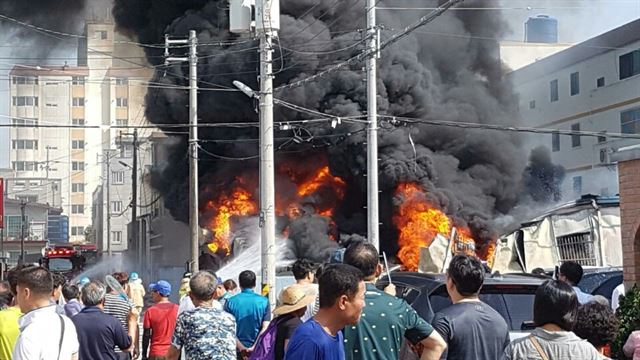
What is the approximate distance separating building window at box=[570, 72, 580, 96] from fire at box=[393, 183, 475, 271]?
17360mm

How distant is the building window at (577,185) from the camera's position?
48562 millimetres

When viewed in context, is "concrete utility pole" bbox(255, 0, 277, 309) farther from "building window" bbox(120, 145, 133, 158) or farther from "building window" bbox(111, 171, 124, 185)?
"building window" bbox(111, 171, 124, 185)

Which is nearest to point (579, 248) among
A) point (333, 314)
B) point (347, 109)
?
point (347, 109)

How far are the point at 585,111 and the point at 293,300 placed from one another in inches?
1700

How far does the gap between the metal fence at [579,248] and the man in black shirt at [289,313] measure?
13.8m

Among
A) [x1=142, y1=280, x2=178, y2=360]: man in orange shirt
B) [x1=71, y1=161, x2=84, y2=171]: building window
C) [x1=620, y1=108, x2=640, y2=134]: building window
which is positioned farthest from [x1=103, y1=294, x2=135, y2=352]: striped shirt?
[x1=71, y1=161, x2=84, y2=171]: building window

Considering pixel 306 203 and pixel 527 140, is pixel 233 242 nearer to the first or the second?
pixel 306 203

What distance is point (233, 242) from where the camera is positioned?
127 feet

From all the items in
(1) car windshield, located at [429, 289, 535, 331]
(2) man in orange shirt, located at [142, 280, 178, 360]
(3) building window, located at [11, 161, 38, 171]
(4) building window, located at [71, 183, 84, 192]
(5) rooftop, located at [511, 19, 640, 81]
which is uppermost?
(5) rooftop, located at [511, 19, 640, 81]

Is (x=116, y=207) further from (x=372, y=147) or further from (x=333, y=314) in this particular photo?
(x=333, y=314)

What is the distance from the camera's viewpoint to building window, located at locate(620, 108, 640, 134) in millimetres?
43438

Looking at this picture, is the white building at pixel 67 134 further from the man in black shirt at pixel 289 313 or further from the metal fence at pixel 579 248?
the man in black shirt at pixel 289 313

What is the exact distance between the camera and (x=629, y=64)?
43.9m

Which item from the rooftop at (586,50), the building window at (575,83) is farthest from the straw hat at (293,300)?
the building window at (575,83)
